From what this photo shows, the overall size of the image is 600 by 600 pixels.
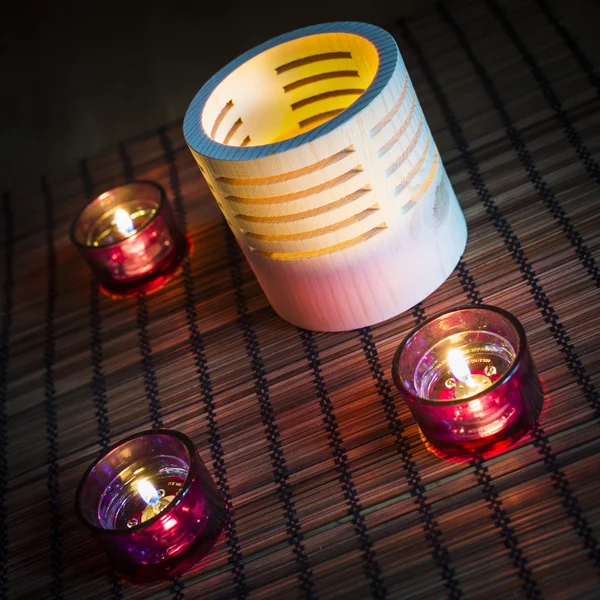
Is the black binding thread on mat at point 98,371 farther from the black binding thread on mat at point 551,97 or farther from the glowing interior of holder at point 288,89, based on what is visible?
the black binding thread on mat at point 551,97

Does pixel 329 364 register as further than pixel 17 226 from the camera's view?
No

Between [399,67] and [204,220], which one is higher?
[399,67]

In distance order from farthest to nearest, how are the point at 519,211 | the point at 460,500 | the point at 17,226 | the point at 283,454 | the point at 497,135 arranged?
the point at 17,226 < the point at 497,135 < the point at 519,211 < the point at 283,454 < the point at 460,500

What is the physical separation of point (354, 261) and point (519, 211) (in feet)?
0.80

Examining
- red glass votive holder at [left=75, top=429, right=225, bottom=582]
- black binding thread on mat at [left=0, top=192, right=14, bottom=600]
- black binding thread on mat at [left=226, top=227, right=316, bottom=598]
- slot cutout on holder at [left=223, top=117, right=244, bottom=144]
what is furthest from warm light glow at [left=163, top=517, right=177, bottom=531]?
slot cutout on holder at [left=223, top=117, right=244, bottom=144]

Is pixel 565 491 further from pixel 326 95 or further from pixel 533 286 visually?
pixel 326 95

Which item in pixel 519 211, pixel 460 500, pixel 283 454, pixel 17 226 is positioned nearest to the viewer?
pixel 460 500

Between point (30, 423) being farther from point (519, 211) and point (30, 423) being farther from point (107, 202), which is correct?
point (519, 211)

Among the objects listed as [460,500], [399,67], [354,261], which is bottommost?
[460,500]

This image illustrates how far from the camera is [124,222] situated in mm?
1255

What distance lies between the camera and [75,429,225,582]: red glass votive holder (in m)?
0.88

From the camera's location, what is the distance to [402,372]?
90 centimetres

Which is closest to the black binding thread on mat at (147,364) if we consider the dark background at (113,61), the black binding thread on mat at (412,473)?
the black binding thread on mat at (412,473)

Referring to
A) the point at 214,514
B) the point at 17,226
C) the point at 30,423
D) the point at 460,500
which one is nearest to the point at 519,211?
the point at 460,500
